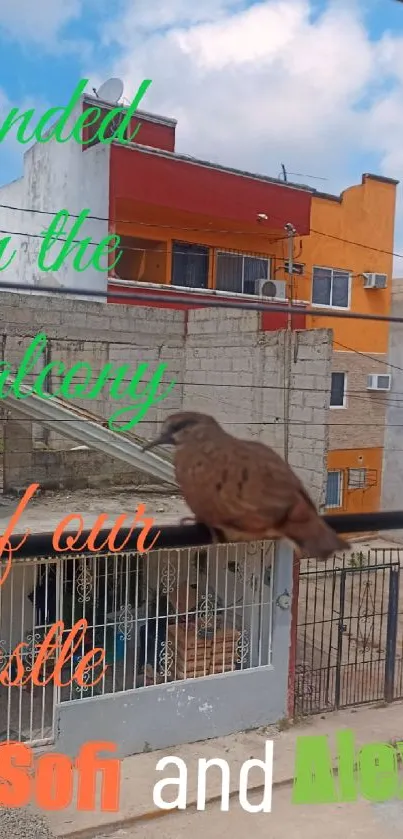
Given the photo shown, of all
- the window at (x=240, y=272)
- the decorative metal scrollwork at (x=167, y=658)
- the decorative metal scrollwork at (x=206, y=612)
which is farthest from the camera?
the window at (x=240, y=272)

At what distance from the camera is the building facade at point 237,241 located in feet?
44.7

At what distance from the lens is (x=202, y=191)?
Result: 46.7ft

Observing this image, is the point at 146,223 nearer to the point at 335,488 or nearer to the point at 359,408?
the point at 359,408

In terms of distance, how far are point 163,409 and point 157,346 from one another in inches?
46.3

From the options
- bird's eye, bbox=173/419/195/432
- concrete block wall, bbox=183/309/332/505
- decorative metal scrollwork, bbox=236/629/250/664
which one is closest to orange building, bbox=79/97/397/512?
concrete block wall, bbox=183/309/332/505

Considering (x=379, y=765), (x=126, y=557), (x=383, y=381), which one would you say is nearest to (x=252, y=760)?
(x=379, y=765)

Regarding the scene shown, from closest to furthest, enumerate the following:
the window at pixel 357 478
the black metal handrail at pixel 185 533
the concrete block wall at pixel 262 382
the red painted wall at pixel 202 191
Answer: the black metal handrail at pixel 185 533 < the concrete block wall at pixel 262 382 < the red painted wall at pixel 202 191 < the window at pixel 357 478

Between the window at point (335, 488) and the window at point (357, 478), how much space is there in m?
0.34

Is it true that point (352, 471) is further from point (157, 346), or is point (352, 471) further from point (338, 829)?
point (338, 829)

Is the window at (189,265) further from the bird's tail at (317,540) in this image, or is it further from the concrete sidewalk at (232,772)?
the bird's tail at (317,540)

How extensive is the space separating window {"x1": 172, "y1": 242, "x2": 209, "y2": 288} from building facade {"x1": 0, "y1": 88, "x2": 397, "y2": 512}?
0.03 metres

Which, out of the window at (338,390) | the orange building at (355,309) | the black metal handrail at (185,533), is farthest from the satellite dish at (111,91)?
the black metal handrail at (185,533)

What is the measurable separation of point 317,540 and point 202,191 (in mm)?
13701

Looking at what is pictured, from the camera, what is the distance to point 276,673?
9430mm
